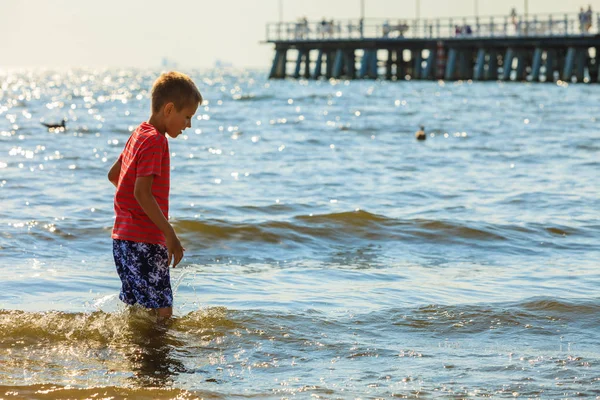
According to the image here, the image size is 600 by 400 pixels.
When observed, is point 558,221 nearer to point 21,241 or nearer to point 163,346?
point 21,241

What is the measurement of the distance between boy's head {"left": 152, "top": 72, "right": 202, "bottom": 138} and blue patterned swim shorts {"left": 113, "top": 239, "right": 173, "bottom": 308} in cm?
54

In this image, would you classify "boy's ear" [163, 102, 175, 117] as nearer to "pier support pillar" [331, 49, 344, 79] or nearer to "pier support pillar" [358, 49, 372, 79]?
"pier support pillar" [358, 49, 372, 79]

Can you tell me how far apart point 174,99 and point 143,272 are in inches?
31.0

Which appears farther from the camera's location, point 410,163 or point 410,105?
point 410,105

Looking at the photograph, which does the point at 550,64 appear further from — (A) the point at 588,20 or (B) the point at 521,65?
(A) the point at 588,20

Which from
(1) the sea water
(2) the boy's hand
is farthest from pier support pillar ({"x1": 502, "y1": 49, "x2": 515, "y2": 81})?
(2) the boy's hand

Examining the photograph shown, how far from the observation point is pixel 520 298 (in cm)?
Result: 641

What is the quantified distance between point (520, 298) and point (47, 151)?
12111 mm

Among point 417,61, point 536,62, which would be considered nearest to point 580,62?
point 536,62

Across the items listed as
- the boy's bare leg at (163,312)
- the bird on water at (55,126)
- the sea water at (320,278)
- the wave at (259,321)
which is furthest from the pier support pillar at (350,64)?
the boy's bare leg at (163,312)

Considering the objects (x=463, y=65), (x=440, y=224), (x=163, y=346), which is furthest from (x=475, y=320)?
(x=463, y=65)

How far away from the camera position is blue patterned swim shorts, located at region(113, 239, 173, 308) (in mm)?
4754

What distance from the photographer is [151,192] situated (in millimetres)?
4590

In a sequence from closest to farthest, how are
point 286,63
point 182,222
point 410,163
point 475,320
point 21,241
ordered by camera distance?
point 475,320, point 21,241, point 182,222, point 410,163, point 286,63
